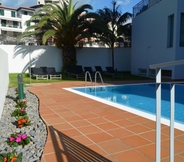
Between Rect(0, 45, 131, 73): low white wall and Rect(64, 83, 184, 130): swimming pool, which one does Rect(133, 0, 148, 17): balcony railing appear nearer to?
Rect(0, 45, 131, 73): low white wall

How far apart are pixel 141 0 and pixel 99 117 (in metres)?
16.8

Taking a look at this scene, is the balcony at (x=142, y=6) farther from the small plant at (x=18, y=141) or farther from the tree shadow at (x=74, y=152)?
the small plant at (x=18, y=141)

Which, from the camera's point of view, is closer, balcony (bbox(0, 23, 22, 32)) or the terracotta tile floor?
the terracotta tile floor

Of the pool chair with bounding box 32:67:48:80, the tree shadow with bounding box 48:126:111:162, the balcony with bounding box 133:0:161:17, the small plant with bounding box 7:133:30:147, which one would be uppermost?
Answer: the balcony with bounding box 133:0:161:17

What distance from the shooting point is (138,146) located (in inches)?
141

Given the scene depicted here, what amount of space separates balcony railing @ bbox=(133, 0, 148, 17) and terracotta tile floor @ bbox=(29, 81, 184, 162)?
49.7ft

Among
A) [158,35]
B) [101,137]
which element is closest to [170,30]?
[158,35]

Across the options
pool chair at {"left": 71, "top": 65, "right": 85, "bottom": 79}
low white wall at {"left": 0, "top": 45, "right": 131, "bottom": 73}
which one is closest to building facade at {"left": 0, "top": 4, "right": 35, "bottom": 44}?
low white wall at {"left": 0, "top": 45, "right": 131, "bottom": 73}

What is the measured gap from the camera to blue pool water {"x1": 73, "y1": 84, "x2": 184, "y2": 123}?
800 cm

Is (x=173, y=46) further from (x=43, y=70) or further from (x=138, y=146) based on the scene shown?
(x=138, y=146)

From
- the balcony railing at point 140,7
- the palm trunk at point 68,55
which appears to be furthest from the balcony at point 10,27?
the balcony railing at point 140,7

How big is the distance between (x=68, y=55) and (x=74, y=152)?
646 inches

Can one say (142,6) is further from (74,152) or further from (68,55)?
(74,152)

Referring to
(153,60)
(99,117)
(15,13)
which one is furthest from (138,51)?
(15,13)
